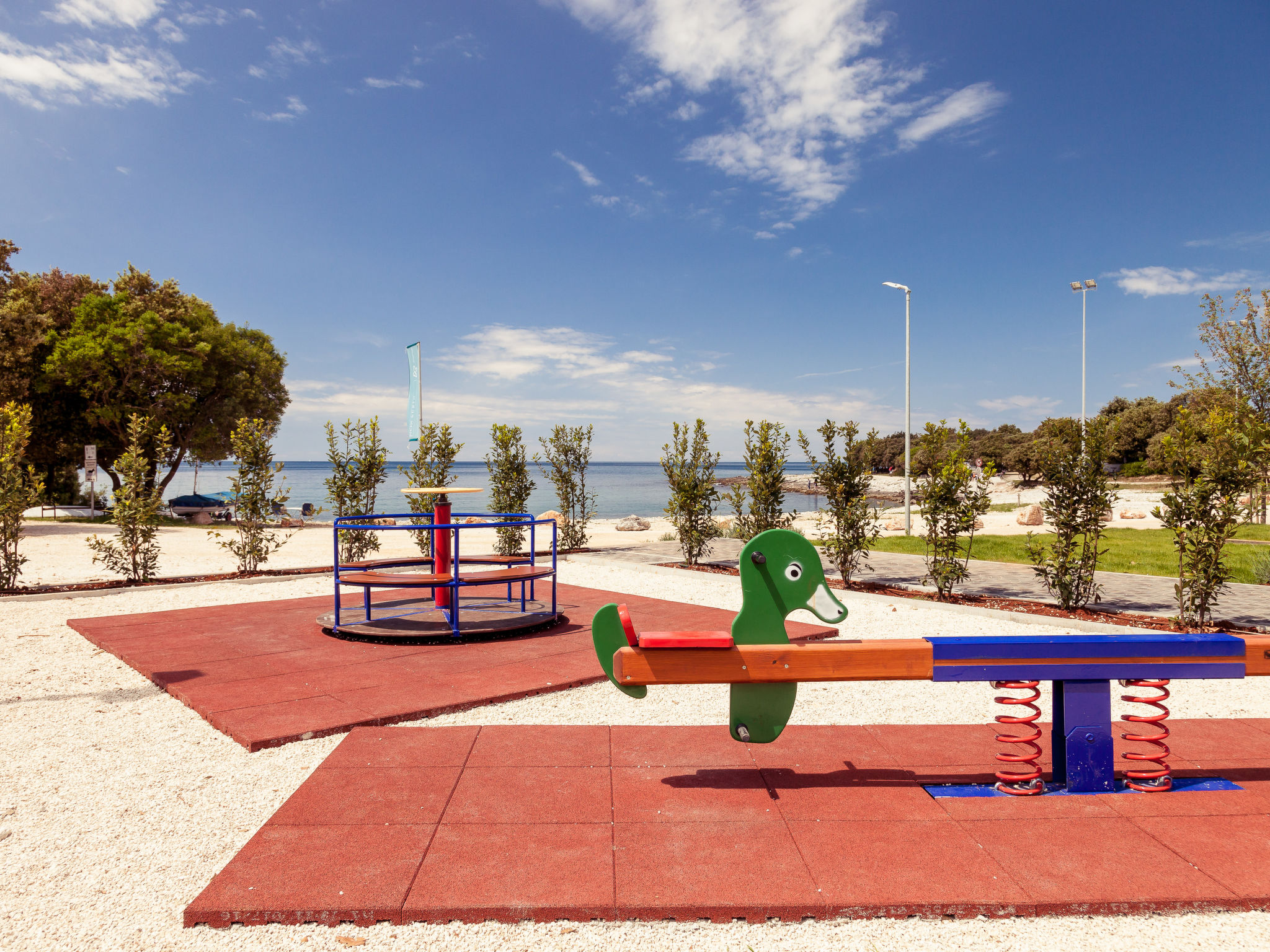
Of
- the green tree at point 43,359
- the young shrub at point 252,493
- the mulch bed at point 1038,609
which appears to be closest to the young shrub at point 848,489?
the mulch bed at point 1038,609

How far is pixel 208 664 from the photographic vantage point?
6090 mm

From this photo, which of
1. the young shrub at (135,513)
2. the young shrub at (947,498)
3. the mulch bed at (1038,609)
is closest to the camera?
the mulch bed at (1038,609)

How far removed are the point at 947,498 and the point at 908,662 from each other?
671 cm

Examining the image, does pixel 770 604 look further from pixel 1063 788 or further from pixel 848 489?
pixel 848 489

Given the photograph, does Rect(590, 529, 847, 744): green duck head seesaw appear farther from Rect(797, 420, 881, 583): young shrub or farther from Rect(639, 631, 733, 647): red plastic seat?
Rect(797, 420, 881, 583): young shrub

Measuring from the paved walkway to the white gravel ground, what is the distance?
2.96 meters

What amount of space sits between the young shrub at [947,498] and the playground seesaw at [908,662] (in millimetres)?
5925

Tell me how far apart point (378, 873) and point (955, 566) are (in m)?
8.37

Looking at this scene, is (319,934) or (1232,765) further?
(1232,765)

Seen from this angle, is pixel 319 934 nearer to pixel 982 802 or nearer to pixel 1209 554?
pixel 982 802

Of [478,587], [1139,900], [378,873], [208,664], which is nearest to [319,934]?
[378,873]

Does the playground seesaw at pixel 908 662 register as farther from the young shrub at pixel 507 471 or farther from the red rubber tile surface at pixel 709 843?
the young shrub at pixel 507 471

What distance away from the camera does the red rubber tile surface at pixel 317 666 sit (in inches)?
188

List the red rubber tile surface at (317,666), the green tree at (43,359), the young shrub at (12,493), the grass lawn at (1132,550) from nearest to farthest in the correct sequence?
the red rubber tile surface at (317,666) → the young shrub at (12,493) → the grass lawn at (1132,550) → the green tree at (43,359)
